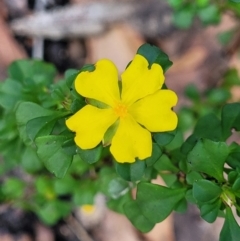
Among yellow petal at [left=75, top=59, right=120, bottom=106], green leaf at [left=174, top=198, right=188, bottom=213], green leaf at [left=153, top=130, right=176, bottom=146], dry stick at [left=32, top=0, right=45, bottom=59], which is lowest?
dry stick at [left=32, top=0, right=45, bottom=59]

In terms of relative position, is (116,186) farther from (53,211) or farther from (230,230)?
(53,211)

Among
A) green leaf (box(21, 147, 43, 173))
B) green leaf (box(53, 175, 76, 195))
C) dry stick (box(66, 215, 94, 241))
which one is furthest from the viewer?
dry stick (box(66, 215, 94, 241))

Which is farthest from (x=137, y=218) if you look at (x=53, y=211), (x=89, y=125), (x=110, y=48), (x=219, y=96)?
(x=110, y=48)

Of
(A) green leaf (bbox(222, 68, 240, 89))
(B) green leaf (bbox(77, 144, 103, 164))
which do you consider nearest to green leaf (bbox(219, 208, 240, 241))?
(B) green leaf (bbox(77, 144, 103, 164))

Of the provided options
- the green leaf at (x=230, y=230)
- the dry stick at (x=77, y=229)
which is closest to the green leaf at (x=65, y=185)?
the dry stick at (x=77, y=229)

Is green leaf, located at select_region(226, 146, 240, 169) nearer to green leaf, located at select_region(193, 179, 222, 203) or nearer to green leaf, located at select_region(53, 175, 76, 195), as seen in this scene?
green leaf, located at select_region(193, 179, 222, 203)

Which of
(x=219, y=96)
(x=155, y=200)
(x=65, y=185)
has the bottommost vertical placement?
(x=65, y=185)

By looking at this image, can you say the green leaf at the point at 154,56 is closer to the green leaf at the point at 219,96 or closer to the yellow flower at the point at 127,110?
the yellow flower at the point at 127,110
